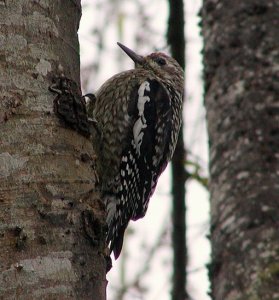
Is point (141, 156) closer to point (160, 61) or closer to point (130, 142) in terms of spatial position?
point (130, 142)

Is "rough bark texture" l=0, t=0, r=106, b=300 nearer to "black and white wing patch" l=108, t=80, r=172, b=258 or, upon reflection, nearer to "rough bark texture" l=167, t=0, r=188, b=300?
"rough bark texture" l=167, t=0, r=188, b=300

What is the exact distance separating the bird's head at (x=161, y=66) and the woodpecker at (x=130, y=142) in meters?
0.42

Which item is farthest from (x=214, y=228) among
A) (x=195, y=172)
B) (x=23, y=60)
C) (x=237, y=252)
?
(x=23, y=60)

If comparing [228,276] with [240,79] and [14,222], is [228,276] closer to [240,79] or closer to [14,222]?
[240,79]

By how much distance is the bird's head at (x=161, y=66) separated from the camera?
5918 millimetres

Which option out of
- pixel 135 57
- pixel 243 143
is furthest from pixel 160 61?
pixel 243 143

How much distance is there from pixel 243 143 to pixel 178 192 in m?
0.46

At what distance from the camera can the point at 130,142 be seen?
5145mm

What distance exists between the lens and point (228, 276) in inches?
158

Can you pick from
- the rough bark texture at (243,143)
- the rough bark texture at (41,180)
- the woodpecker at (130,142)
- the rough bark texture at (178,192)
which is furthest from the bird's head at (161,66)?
the rough bark texture at (41,180)

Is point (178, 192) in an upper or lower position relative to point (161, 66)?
lower

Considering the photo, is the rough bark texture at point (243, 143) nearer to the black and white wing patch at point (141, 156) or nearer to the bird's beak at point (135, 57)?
the black and white wing patch at point (141, 156)

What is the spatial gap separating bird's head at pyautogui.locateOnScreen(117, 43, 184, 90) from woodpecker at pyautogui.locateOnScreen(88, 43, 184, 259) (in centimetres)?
42

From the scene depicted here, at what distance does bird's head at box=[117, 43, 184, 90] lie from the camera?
5.92 m
